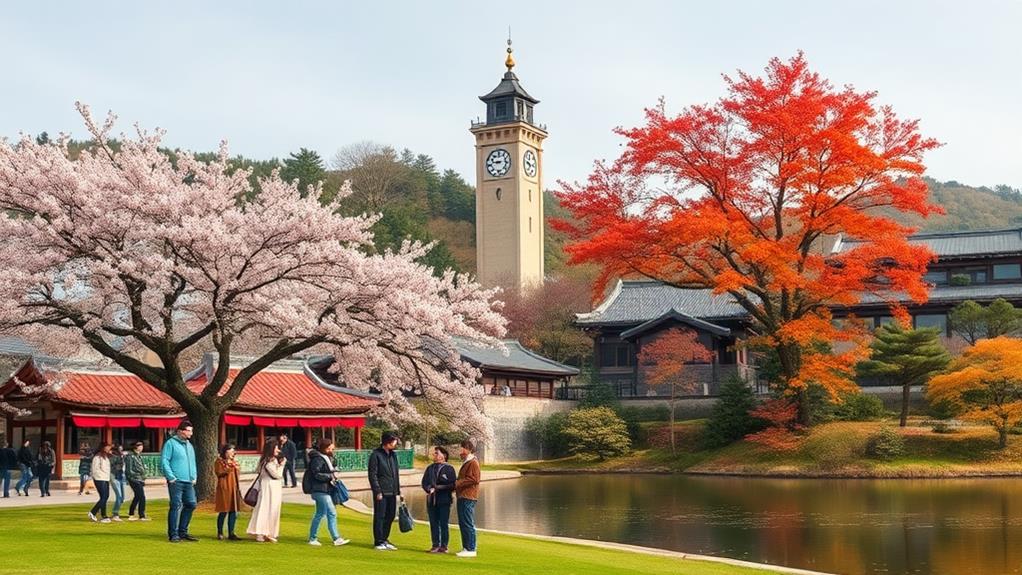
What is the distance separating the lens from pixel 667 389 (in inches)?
2078

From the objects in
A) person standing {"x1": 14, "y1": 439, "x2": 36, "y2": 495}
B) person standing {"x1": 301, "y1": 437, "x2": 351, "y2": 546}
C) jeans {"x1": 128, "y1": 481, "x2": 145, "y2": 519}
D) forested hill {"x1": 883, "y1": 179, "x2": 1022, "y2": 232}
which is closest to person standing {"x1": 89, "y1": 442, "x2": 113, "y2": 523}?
jeans {"x1": 128, "y1": 481, "x2": 145, "y2": 519}

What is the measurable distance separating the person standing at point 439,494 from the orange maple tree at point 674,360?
32740mm

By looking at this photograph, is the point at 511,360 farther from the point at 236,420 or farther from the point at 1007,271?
the point at 1007,271

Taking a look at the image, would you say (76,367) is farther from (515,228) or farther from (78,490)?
(515,228)

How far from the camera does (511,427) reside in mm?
50656

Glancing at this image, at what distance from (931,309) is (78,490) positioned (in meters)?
39.4

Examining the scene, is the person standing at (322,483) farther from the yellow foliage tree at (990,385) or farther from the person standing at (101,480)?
the yellow foliage tree at (990,385)

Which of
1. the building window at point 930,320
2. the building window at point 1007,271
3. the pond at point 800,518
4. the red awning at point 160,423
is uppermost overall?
the building window at point 1007,271

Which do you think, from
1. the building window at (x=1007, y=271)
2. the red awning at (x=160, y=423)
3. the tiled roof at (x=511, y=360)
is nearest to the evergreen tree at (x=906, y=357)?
the building window at (x=1007, y=271)

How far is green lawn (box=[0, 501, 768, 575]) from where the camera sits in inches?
520

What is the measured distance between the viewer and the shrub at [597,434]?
4803 centimetres

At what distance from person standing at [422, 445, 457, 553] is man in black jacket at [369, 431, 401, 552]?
0.47 meters

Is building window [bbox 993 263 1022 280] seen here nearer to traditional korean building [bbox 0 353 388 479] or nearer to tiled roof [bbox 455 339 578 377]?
tiled roof [bbox 455 339 578 377]

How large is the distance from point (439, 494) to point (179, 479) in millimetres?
3490
